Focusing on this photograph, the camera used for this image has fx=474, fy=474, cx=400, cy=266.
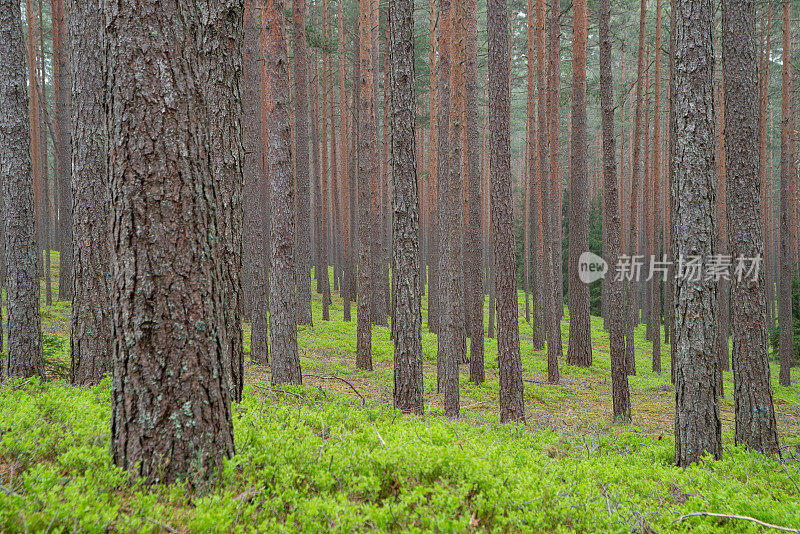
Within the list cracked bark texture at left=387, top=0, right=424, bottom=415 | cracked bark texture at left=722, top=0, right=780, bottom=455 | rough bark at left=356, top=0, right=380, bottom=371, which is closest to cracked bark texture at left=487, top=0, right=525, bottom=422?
cracked bark texture at left=387, top=0, right=424, bottom=415

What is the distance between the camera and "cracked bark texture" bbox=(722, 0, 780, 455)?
6.24 metres

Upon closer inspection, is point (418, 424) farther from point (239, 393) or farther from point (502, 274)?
point (502, 274)

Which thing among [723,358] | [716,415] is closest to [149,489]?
[716,415]

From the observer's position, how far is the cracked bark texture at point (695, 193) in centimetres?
500

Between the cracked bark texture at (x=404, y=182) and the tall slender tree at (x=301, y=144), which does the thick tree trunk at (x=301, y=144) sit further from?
the cracked bark texture at (x=404, y=182)

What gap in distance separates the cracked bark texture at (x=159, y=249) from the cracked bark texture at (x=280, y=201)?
185 inches

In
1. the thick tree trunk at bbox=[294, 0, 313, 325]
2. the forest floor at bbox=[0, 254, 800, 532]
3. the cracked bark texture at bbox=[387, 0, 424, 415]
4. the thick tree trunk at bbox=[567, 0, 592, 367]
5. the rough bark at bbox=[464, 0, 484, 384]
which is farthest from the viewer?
the thick tree trunk at bbox=[567, 0, 592, 367]

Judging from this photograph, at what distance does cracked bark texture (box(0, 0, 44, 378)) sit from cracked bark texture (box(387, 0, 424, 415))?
4.49 m

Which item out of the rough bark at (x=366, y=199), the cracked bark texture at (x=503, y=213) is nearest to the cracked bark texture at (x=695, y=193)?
the cracked bark texture at (x=503, y=213)

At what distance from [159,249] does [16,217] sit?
4654mm

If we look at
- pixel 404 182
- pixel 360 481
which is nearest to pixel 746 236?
pixel 404 182

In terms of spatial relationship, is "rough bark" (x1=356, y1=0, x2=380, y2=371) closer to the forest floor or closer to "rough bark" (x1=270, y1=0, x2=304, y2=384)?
"rough bark" (x1=270, y1=0, x2=304, y2=384)

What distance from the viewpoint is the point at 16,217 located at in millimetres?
5789

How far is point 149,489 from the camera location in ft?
8.58
